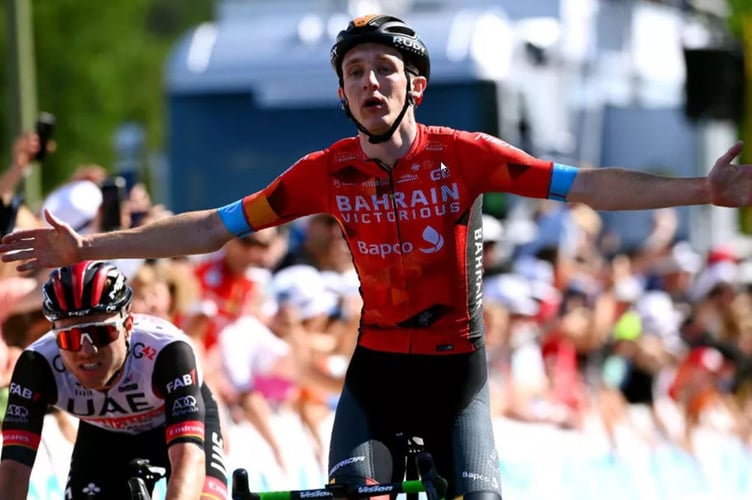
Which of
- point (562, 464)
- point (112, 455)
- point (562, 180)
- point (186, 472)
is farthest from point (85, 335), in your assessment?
point (562, 464)

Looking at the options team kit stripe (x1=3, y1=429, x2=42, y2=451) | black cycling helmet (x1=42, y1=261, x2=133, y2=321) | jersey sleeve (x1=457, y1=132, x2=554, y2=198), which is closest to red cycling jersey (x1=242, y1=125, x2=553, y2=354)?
jersey sleeve (x1=457, y1=132, x2=554, y2=198)

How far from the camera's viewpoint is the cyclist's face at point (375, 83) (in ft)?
19.2

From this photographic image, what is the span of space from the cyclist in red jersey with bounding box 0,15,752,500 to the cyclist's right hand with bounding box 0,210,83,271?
0.21m

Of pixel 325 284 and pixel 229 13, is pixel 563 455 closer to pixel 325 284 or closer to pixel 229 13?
pixel 325 284

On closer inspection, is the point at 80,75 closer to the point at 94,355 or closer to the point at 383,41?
the point at 94,355

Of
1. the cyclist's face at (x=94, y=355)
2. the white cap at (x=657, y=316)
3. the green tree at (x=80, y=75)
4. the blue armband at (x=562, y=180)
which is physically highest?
the green tree at (x=80, y=75)

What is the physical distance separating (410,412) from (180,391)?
90cm

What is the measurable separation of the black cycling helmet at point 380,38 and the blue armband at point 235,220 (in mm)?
632

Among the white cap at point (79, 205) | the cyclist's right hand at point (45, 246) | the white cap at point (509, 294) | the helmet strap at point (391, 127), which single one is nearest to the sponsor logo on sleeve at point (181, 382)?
the cyclist's right hand at point (45, 246)

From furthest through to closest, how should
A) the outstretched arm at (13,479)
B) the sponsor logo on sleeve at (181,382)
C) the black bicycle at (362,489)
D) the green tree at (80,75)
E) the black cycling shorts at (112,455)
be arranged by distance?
the green tree at (80,75) → the black cycling shorts at (112,455) → the sponsor logo on sleeve at (181,382) → the outstretched arm at (13,479) → the black bicycle at (362,489)

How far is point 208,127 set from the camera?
1552 cm

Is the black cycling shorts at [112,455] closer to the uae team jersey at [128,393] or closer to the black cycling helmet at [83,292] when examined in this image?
the uae team jersey at [128,393]

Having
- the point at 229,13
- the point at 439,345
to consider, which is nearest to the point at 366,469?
the point at 439,345

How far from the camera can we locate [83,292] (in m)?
6.09
